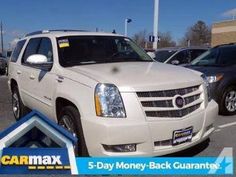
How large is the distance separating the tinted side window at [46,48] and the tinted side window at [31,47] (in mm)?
259

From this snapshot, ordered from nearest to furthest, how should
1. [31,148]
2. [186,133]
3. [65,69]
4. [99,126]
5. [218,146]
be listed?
[31,148]
[99,126]
[186,133]
[65,69]
[218,146]

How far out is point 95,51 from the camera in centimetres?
602

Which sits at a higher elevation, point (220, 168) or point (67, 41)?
point (67, 41)

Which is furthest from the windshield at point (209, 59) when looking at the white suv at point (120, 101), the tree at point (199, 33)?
the tree at point (199, 33)

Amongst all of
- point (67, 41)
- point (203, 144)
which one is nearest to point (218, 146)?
point (203, 144)

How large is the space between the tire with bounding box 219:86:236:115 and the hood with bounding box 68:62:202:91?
3192 millimetres

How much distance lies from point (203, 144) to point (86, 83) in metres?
2.13

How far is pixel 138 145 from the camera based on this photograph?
4.39m

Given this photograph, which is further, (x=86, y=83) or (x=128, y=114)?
(x=86, y=83)

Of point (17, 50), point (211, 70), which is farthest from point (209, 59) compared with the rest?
point (17, 50)

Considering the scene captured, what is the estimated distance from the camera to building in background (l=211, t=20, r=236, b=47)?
196 ft

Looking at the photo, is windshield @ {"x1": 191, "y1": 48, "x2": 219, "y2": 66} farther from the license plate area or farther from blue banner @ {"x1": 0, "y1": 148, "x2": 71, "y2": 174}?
blue banner @ {"x1": 0, "y1": 148, "x2": 71, "y2": 174}

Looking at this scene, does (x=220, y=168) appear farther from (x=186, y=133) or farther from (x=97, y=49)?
(x=97, y=49)

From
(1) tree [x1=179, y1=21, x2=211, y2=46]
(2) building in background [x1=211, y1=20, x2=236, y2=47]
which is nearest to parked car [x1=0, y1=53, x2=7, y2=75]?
(2) building in background [x1=211, y1=20, x2=236, y2=47]
